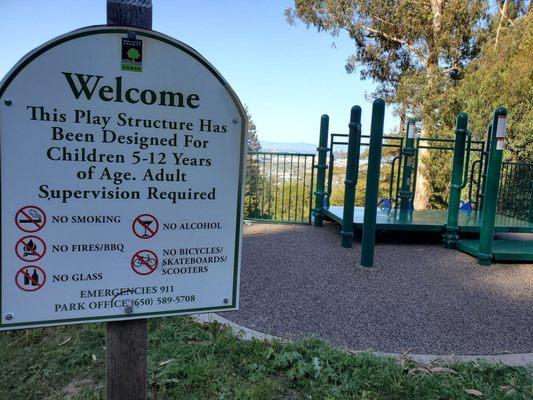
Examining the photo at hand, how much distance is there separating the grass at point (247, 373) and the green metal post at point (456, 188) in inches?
132

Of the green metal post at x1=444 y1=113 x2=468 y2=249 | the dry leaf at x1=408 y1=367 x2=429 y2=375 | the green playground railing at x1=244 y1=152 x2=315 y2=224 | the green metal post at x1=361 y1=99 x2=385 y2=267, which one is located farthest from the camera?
the green playground railing at x1=244 y1=152 x2=315 y2=224

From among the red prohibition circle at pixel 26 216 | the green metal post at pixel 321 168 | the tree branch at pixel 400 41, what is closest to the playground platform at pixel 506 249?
the green metal post at pixel 321 168

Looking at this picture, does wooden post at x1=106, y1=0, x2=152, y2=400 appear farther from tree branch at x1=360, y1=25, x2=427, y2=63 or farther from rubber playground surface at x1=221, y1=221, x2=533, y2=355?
tree branch at x1=360, y1=25, x2=427, y2=63

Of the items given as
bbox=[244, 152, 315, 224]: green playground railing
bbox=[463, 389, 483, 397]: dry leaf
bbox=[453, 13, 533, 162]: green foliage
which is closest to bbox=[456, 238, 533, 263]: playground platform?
bbox=[244, 152, 315, 224]: green playground railing

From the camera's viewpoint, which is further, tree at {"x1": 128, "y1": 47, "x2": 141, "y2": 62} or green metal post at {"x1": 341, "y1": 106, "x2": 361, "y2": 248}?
green metal post at {"x1": 341, "y1": 106, "x2": 361, "y2": 248}

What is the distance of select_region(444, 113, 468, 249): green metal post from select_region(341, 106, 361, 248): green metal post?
133 cm

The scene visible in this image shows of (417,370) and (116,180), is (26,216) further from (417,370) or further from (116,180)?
(417,370)

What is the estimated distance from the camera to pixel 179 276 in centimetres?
139

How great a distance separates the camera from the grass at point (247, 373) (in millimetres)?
2094

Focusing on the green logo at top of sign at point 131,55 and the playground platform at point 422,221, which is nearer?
the green logo at top of sign at point 131,55

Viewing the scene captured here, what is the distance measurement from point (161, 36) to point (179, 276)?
29.5 inches

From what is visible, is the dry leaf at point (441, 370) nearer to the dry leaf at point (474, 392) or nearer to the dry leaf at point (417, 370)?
the dry leaf at point (417, 370)

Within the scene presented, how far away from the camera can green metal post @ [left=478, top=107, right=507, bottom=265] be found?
448 centimetres

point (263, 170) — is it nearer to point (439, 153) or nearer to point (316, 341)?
point (316, 341)
